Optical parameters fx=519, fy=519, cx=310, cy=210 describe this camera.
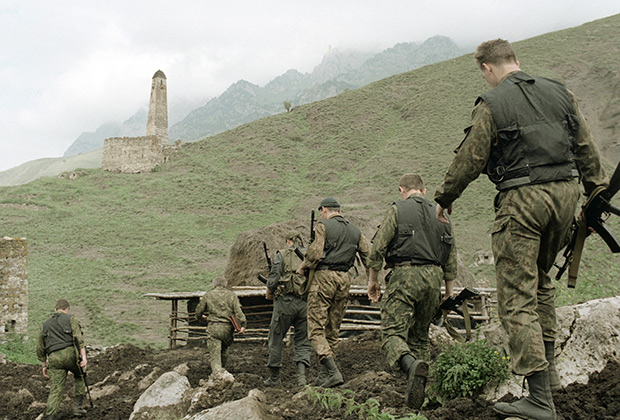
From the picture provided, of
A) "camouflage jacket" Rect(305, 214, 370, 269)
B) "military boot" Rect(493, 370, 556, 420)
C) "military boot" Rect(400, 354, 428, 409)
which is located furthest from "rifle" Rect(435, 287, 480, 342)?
"camouflage jacket" Rect(305, 214, 370, 269)

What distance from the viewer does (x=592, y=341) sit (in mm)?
4074

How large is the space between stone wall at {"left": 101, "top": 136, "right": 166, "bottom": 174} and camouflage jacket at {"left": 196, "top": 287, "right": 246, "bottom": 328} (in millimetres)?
43117

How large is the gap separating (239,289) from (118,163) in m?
41.1

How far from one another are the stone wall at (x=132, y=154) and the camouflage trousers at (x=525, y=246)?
159ft

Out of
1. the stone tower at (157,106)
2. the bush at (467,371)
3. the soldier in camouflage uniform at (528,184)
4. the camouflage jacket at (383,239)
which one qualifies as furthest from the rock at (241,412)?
the stone tower at (157,106)

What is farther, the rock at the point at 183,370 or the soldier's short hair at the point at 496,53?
the rock at the point at 183,370

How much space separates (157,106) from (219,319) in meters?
53.1

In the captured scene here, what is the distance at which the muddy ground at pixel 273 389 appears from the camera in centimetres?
351

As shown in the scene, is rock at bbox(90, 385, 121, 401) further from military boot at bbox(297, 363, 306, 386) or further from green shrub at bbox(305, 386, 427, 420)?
green shrub at bbox(305, 386, 427, 420)

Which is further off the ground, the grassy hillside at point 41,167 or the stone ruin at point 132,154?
the stone ruin at point 132,154

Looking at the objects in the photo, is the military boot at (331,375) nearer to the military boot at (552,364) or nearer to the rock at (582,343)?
the rock at (582,343)

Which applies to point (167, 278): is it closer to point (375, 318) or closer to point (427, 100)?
point (375, 318)

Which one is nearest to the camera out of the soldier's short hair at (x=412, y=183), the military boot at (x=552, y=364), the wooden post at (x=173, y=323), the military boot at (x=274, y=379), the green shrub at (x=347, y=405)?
the military boot at (x=552, y=364)

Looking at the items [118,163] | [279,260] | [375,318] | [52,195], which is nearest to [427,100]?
[118,163]
